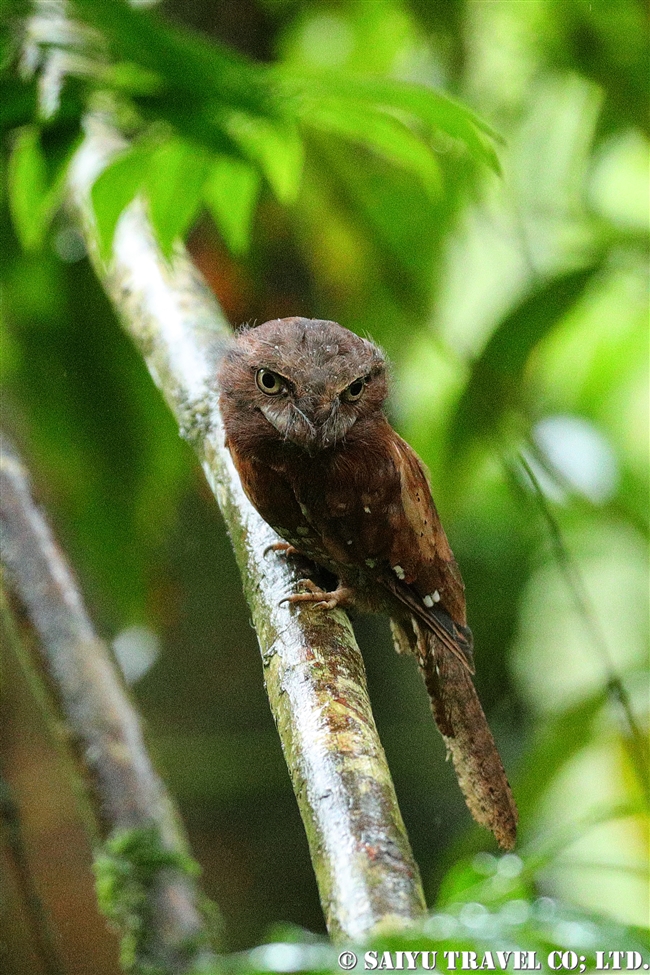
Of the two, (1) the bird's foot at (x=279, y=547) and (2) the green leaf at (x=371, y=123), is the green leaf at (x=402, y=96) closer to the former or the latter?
(2) the green leaf at (x=371, y=123)

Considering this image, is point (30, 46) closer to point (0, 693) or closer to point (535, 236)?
point (0, 693)

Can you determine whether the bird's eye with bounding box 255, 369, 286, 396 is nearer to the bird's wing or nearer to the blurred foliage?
the bird's wing

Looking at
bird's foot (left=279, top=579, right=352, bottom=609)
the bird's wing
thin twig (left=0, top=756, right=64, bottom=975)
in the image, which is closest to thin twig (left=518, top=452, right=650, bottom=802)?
the bird's wing

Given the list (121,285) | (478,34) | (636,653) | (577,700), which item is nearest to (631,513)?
(577,700)

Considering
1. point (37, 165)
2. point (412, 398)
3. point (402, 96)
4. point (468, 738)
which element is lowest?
point (468, 738)

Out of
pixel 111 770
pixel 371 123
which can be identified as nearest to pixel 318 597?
pixel 111 770

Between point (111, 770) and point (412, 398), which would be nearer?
point (111, 770)

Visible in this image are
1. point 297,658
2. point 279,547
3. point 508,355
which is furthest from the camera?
point 508,355

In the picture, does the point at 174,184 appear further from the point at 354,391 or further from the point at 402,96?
the point at 354,391
